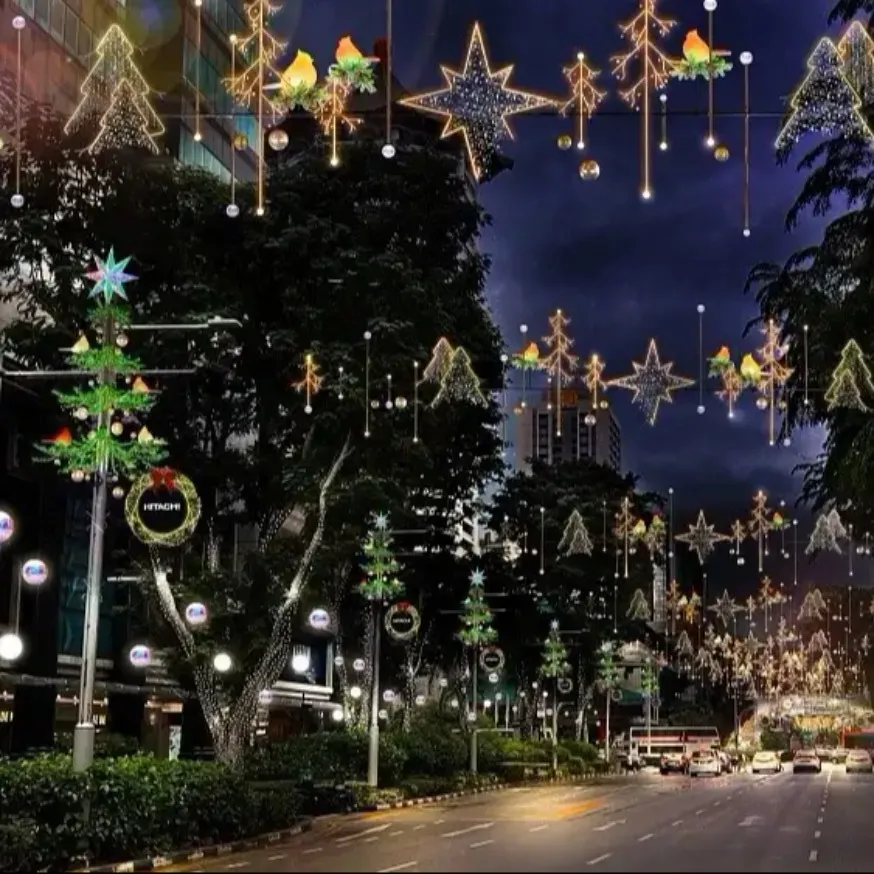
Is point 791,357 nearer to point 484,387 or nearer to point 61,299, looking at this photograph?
point 484,387

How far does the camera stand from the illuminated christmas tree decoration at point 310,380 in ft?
98.1

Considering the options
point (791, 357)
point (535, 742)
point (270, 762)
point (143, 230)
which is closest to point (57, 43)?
point (143, 230)

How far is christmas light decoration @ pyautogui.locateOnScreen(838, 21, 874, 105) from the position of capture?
17.1m

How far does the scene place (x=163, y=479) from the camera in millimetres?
23984

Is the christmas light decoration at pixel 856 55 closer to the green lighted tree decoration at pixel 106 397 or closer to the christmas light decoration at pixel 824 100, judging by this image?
the christmas light decoration at pixel 824 100

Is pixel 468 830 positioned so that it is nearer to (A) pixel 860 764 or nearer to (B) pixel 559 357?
(B) pixel 559 357

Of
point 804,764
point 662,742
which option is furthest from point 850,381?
point 662,742

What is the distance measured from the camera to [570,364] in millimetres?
26922

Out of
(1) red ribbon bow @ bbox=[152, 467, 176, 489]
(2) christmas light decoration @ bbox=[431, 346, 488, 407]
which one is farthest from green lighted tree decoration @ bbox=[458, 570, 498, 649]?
(1) red ribbon bow @ bbox=[152, 467, 176, 489]

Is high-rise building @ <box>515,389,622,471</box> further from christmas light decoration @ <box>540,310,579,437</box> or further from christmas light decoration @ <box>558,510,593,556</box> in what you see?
christmas light decoration @ <box>540,310,579,437</box>

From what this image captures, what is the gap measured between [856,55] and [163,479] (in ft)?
43.4

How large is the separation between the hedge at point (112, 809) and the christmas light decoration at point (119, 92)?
364 inches

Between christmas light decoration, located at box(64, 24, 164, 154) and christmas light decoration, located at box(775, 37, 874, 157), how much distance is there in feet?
27.3

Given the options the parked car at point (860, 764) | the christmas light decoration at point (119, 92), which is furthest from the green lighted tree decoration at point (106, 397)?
the parked car at point (860, 764)
